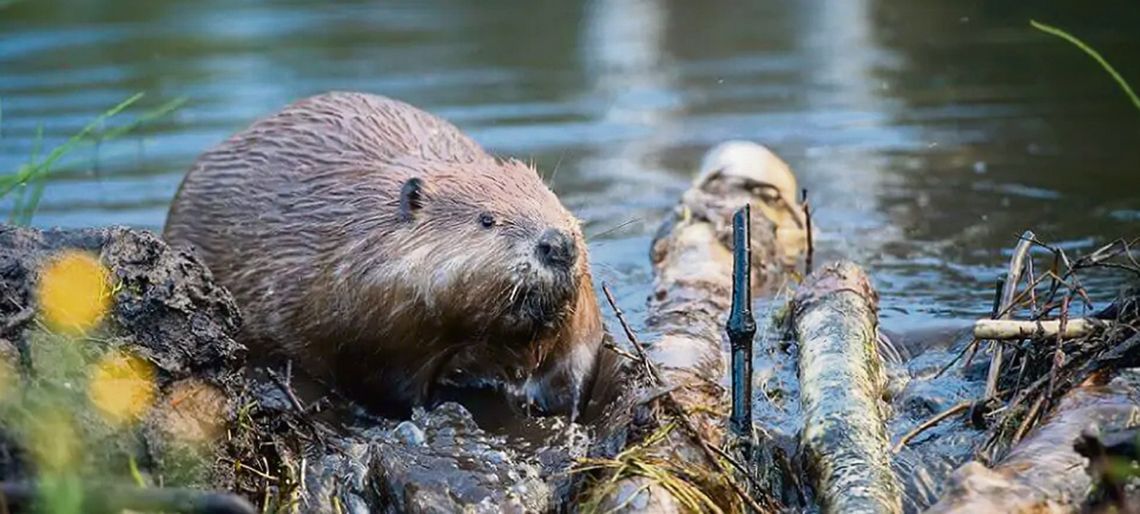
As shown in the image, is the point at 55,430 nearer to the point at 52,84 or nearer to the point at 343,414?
the point at 343,414

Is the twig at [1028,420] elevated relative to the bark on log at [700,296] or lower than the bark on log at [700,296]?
elevated

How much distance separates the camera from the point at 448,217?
3.58m

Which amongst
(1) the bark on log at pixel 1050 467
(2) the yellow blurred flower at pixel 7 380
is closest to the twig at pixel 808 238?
(1) the bark on log at pixel 1050 467

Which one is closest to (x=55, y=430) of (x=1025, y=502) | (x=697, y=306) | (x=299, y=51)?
(x=1025, y=502)

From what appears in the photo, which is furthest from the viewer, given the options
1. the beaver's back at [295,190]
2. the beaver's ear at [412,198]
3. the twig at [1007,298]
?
the beaver's back at [295,190]

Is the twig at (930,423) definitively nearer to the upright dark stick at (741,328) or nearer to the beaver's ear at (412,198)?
the upright dark stick at (741,328)

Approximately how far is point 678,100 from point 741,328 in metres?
5.76

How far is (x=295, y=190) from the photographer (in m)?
4.15

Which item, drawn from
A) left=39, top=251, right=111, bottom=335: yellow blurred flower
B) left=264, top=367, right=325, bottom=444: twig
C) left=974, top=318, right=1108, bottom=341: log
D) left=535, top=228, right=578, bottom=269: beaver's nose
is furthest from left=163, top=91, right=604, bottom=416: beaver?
left=974, top=318, right=1108, bottom=341: log

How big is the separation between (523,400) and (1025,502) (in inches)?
63.4

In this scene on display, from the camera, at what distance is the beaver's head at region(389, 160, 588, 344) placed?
338 centimetres

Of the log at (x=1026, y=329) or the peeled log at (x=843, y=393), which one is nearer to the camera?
the peeled log at (x=843, y=393)

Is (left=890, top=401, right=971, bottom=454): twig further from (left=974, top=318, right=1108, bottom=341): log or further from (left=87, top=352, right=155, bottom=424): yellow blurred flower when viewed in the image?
(left=87, top=352, right=155, bottom=424): yellow blurred flower

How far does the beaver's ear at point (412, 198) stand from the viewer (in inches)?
144
